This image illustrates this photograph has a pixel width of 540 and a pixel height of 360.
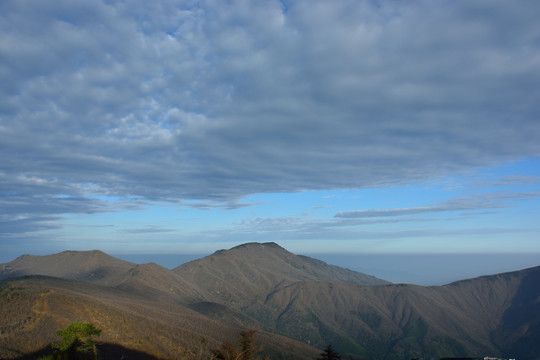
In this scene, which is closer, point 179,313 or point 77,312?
point 77,312

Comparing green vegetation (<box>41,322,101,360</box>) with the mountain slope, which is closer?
green vegetation (<box>41,322,101,360</box>)

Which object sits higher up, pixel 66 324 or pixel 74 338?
pixel 74 338

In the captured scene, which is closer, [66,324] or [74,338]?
[74,338]

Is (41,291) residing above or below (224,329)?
above

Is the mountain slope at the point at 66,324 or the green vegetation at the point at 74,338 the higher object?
the green vegetation at the point at 74,338

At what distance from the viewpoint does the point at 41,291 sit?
12681cm

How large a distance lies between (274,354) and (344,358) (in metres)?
60.4

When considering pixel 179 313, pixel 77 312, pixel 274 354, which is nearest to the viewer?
pixel 77 312

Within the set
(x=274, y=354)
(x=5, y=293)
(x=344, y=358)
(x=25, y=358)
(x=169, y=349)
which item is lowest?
(x=344, y=358)

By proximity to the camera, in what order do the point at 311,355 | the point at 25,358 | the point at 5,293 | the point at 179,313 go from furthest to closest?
the point at 179,313
the point at 311,355
the point at 5,293
the point at 25,358

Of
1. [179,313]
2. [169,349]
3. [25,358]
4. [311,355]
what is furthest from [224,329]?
[25,358]

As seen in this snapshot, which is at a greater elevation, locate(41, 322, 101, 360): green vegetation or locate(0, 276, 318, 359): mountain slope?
locate(41, 322, 101, 360): green vegetation

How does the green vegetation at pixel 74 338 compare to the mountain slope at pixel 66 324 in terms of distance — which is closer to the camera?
the green vegetation at pixel 74 338

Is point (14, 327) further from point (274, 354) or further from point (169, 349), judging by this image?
point (274, 354)
